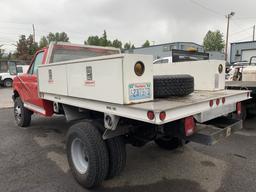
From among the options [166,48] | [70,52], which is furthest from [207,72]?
[166,48]

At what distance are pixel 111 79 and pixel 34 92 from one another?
9.15ft

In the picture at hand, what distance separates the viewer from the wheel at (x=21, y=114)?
5.56m

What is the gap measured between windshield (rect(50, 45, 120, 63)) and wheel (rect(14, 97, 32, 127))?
187cm

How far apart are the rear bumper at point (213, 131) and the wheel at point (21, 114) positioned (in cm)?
442

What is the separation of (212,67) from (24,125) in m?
4.76

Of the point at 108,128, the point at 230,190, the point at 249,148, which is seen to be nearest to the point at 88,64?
the point at 108,128

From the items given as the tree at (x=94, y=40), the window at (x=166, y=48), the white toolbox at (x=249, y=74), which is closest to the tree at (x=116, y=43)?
the tree at (x=94, y=40)

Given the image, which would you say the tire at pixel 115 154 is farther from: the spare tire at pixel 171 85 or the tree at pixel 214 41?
the tree at pixel 214 41

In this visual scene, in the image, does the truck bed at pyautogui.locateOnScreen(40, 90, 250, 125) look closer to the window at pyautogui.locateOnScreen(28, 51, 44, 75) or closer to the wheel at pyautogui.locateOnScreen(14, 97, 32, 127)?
the window at pyautogui.locateOnScreen(28, 51, 44, 75)

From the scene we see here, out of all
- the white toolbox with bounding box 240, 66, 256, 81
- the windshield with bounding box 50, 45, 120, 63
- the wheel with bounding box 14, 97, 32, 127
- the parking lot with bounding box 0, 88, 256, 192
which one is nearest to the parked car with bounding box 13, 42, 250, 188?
the parking lot with bounding box 0, 88, 256, 192

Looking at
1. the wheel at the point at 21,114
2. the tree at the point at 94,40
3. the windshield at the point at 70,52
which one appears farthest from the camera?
the tree at the point at 94,40

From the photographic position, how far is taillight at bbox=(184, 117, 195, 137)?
7.54ft

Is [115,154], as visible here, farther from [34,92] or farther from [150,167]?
[34,92]

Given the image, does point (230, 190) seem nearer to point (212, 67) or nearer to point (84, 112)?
point (212, 67)
